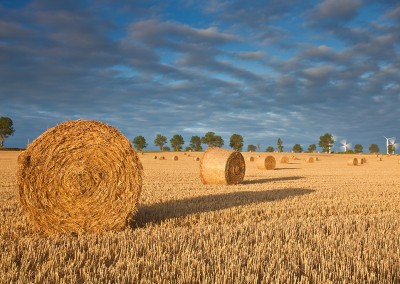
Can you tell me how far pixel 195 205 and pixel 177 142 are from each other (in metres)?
102

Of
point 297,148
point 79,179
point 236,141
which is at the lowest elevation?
point 79,179

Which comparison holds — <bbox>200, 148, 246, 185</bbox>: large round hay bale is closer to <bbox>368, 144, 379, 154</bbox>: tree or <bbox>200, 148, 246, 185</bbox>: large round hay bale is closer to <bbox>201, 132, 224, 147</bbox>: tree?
<bbox>201, 132, 224, 147</bbox>: tree

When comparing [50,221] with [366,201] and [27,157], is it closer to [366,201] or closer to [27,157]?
[27,157]

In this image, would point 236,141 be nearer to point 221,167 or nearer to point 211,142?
point 211,142

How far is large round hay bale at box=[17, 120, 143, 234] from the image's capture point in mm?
6863

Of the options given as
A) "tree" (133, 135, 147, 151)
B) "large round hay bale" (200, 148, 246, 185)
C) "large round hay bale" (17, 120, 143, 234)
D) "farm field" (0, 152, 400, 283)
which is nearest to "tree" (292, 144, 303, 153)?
"tree" (133, 135, 147, 151)

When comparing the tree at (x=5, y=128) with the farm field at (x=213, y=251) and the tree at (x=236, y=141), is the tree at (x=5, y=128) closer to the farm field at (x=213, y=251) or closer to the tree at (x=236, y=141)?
the tree at (x=236, y=141)

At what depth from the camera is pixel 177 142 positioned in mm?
110625

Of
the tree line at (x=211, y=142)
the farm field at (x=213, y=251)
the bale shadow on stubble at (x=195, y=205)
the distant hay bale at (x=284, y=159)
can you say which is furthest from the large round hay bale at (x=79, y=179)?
the tree line at (x=211, y=142)

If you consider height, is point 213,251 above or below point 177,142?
below

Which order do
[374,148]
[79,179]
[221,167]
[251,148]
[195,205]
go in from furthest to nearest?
[374,148] → [251,148] → [221,167] → [195,205] → [79,179]

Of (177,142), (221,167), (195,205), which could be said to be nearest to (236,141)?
(177,142)

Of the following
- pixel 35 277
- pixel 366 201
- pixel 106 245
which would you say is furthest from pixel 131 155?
pixel 366 201

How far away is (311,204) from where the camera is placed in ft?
32.3
